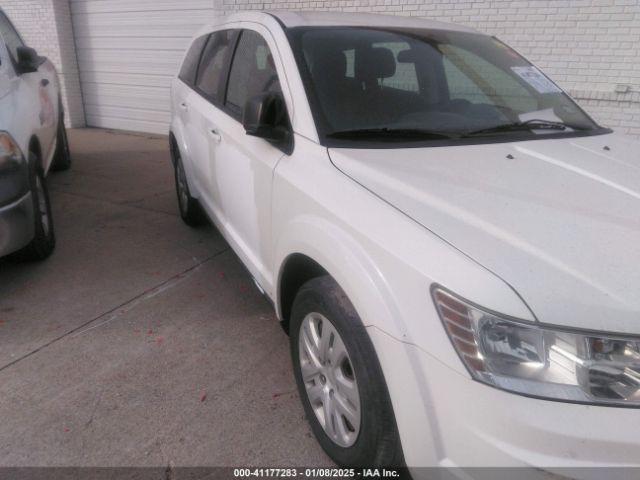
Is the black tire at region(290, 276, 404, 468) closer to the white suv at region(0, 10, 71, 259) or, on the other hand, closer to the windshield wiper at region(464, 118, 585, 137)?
the windshield wiper at region(464, 118, 585, 137)

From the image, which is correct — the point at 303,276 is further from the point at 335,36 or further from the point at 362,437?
the point at 335,36

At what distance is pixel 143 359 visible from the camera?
9.66 feet

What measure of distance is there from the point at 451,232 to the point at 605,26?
5.26m

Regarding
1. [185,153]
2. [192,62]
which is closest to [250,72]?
[185,153]

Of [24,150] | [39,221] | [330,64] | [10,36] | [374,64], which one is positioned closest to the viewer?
[330,64]

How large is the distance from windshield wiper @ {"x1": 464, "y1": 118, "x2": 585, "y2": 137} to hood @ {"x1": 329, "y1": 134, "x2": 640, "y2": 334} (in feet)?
0.43

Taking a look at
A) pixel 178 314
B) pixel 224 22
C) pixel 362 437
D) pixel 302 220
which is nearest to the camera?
pixel 362 437

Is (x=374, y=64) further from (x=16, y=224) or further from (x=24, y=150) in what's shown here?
(x=24, y=150)

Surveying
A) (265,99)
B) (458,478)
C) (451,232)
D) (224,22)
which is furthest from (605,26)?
(458,478)

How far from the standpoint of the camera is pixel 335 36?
2801 millimetres

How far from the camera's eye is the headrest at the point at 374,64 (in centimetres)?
273

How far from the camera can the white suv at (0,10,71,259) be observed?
3379 mm

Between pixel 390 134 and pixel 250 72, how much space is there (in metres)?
1.05

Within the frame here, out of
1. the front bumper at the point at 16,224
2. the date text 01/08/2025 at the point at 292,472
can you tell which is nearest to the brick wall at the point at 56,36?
the front bumper at the point at 16,224
